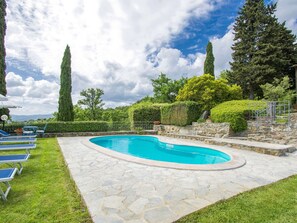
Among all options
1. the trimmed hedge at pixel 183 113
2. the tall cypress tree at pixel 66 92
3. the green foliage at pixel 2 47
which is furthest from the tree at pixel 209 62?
the green foliage at pixel 2 47

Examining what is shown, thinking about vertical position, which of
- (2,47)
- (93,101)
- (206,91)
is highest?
(2,47)

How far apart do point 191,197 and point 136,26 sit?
12.3 meters

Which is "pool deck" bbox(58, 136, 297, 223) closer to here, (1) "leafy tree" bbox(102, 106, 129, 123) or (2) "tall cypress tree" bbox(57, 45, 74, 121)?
(2) "tall cypress tree" bbox(57, 45, 74, 121)

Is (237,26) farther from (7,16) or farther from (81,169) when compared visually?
(81,169)

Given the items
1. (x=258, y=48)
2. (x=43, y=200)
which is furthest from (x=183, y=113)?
(x=258, y=48)

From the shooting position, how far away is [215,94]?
55.9ft

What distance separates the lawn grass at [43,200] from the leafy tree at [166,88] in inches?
966

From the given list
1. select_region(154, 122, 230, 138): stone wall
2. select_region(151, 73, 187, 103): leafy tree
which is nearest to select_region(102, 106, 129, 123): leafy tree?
select_region(151, 73, 187, 103): leafy tree

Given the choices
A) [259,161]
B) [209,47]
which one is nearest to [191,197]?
[259,161]

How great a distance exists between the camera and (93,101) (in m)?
30.6

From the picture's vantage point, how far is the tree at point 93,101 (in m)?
30.1

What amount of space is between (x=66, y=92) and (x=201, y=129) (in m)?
12.0

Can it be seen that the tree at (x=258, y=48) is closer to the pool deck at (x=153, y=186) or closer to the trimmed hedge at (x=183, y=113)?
the trimmed hedge at (x=183, y=113)

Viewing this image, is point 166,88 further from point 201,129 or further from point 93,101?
point 201,129
